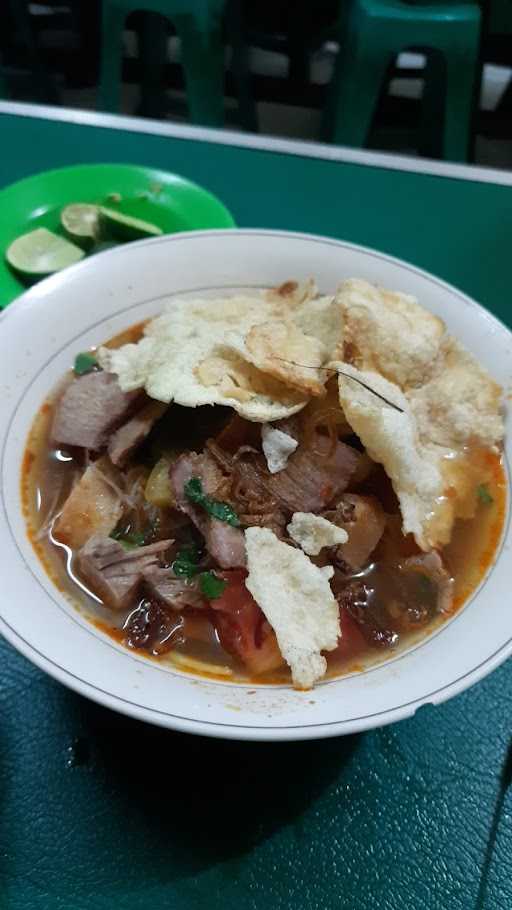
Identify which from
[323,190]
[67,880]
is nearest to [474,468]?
[67,880]

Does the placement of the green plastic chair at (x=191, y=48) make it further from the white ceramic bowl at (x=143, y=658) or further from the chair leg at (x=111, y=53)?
the white ceramic bowl at (x=143, y=658)

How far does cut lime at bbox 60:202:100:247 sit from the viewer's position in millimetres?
2650

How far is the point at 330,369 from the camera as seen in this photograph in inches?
68.2

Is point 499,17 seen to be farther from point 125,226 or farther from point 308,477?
point 308,477

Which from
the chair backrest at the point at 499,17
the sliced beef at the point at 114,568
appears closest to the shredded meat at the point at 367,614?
the sliced beef at the point at 114,568

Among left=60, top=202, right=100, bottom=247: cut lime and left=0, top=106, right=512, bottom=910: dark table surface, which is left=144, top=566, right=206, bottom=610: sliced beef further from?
left=60, top=202, right=100, bottom=247: cut lime

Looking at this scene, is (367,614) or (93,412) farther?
(93,412)

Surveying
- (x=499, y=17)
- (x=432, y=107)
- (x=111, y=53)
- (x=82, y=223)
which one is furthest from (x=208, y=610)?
(x=499, y=17)

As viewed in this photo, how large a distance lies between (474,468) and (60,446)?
1.12 metres

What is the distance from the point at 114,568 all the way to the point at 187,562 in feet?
0.59

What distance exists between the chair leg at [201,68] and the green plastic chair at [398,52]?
763 mm

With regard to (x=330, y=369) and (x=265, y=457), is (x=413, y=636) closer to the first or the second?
(x=265, y=457)

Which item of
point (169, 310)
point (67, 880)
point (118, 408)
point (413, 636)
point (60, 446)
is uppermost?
point (169, 310)

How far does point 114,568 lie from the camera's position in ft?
5.64
